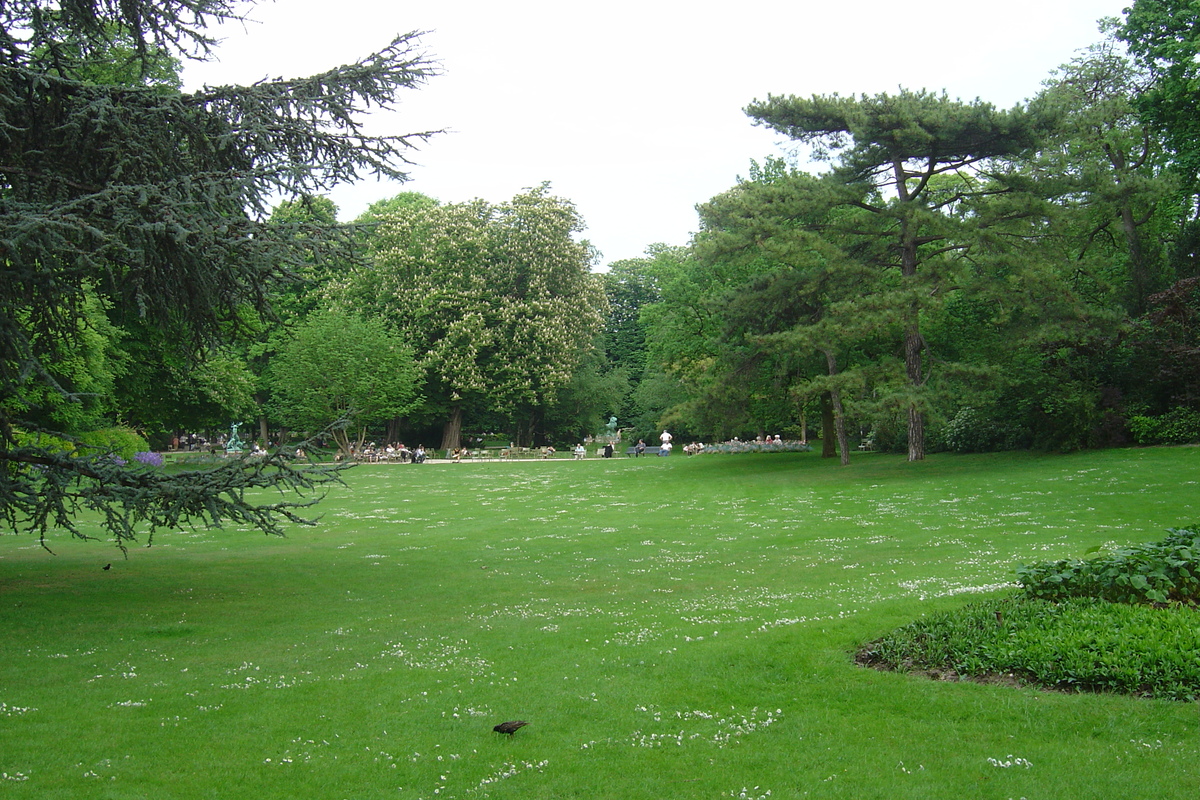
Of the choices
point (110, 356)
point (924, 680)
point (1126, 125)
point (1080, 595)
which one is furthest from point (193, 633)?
point (1126, 125)

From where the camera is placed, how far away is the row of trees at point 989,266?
89.8ft

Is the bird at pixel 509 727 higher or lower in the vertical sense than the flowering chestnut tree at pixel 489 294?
lower

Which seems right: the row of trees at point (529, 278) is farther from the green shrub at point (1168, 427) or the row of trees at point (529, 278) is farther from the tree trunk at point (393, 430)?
the tree trunk at point (393, 430)

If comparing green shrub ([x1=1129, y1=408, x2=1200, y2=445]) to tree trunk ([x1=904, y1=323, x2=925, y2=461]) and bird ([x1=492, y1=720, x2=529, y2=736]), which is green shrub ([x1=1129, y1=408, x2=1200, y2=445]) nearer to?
tree trunk ([x1=904, y1=323, x2=925, y2=461])

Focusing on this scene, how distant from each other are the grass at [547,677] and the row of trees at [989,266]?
438 inches

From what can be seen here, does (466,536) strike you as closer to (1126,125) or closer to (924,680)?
(924,680)

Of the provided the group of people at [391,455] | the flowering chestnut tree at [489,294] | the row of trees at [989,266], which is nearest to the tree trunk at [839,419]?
the row of trees at [989,266]

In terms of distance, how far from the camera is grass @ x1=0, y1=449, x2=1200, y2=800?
16.9 ft

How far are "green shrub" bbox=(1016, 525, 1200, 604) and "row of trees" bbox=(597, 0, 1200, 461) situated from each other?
17318 millimetres

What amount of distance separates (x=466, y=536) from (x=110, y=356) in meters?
18.1

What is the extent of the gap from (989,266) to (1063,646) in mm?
25977

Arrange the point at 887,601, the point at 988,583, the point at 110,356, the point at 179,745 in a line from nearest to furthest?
the point at 179,745 → the point at 887,601 → the point at 988,583 → the point at 110,356

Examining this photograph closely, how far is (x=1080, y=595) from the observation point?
785 centimetres

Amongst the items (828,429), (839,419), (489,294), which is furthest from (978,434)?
(489,294)
